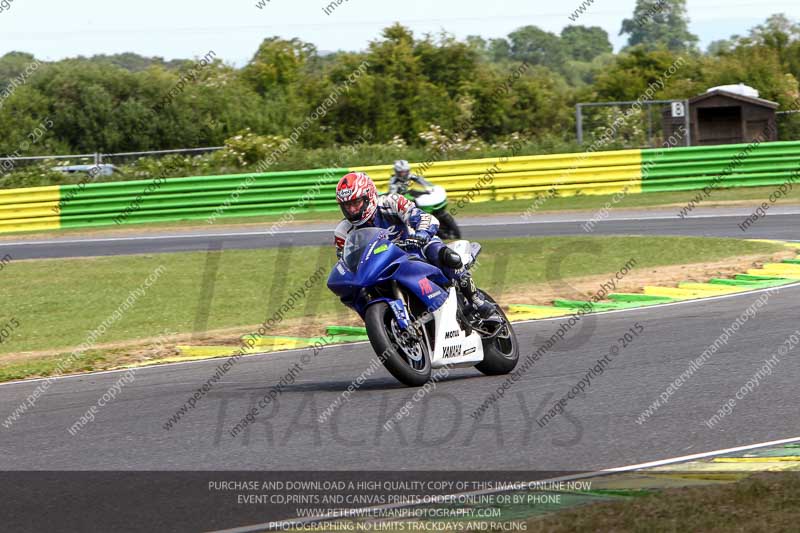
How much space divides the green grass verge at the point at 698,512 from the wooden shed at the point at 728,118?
29.0 metres

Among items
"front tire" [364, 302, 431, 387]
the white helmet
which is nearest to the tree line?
the white helmet

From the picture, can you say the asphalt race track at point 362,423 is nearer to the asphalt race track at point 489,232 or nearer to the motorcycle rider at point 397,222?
the motorcycle rider at point 397,222

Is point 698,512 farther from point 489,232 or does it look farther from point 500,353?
point 489,232

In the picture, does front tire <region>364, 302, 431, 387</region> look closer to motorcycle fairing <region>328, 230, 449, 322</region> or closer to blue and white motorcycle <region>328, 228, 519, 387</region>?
blue and white motorcycle <region>328, 228, 519, 387</region>

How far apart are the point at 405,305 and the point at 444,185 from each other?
65.0 feet

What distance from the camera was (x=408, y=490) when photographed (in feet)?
18.8

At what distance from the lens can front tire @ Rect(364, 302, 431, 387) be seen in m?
8.07

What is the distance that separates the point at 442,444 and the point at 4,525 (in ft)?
8.23

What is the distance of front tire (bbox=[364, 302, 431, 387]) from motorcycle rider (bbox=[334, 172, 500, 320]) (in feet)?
2.12

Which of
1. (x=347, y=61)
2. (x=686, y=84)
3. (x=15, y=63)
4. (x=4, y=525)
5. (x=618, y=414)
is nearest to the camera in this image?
(x=4, y=525)

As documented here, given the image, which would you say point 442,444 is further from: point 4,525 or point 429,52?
point 429,52

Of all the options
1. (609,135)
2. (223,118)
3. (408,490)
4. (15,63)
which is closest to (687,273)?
(408,490)

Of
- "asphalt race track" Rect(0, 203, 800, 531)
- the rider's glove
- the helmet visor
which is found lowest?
"asphalt race track" Rect(0, 203, 800, 531)

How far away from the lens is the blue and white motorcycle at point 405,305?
27.1ft
